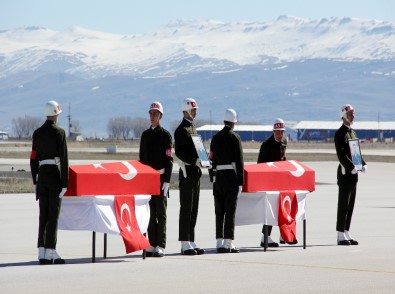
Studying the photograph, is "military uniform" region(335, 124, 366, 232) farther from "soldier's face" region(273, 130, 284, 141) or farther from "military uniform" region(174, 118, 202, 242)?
"military uniform" region(174, 118, 202, 242)

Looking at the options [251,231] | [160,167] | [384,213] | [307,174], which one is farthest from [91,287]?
[384,213]

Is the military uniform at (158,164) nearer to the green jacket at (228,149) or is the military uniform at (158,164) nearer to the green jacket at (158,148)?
the green jacket at (158,148)

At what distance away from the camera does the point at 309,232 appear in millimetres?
23297

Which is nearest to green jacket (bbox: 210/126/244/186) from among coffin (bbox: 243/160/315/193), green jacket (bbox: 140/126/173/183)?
coffin (bbox: 243/160/315/193)

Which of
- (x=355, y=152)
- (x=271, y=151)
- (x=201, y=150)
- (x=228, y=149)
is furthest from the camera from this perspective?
(x=271, y=151)

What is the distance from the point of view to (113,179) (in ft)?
57.3

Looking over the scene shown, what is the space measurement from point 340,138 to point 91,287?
6961mm

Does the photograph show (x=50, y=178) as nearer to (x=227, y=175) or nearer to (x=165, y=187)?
(x=165, y=187)

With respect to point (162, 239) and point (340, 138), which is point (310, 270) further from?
point (340, 138)

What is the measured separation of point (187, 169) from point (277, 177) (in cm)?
183

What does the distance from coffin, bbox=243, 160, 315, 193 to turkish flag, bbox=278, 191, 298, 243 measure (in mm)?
130

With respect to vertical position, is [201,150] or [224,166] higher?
[201,150]

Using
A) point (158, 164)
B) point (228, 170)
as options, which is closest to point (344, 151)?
point (228, 170)

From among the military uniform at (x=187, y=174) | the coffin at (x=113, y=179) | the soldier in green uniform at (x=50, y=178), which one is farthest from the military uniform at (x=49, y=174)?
the military uniform at (x=187, y=174)
